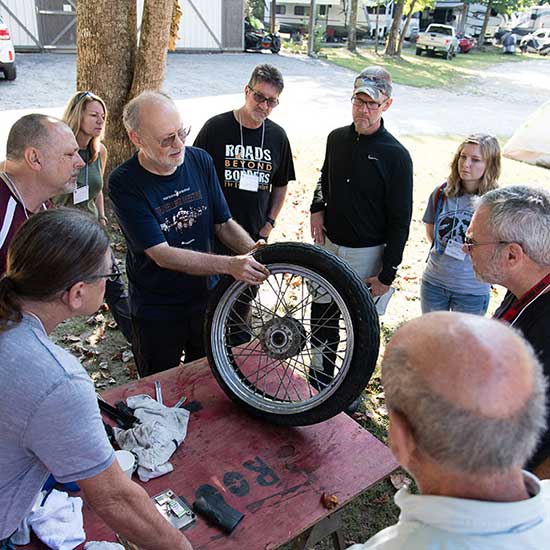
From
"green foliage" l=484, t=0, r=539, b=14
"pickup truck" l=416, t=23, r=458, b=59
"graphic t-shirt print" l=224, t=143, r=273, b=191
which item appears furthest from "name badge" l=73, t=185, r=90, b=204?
"green foliage" l=484, t=0, r=539, b=14

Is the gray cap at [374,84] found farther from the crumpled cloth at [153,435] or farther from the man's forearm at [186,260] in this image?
the crumpled cloth at [153,435]

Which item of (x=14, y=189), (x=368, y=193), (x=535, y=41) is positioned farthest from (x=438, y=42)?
(x=14, y=189)

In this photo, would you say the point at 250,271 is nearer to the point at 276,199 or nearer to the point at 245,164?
the point at 245,164

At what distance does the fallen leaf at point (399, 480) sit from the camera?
10.4ft

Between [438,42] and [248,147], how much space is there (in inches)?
1181

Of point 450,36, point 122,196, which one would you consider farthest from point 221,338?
point 450,36

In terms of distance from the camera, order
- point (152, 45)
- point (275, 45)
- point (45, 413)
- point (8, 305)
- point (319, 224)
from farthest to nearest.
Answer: point (275, 45) → point (152, 45) → point (319, 224) → point (8, 305) → point (45, 413)

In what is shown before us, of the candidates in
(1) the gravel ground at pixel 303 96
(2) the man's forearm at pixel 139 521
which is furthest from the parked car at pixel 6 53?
(2) the man's forearm at pixel 139 521

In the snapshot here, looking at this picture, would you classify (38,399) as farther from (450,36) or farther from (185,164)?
(450,36)

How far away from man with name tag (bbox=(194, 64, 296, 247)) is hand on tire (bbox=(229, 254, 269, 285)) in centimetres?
133

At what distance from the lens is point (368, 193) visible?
3.24 metres

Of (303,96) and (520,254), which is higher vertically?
(520,254)

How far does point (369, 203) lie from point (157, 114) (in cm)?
142

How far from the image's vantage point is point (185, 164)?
271 centimetres
